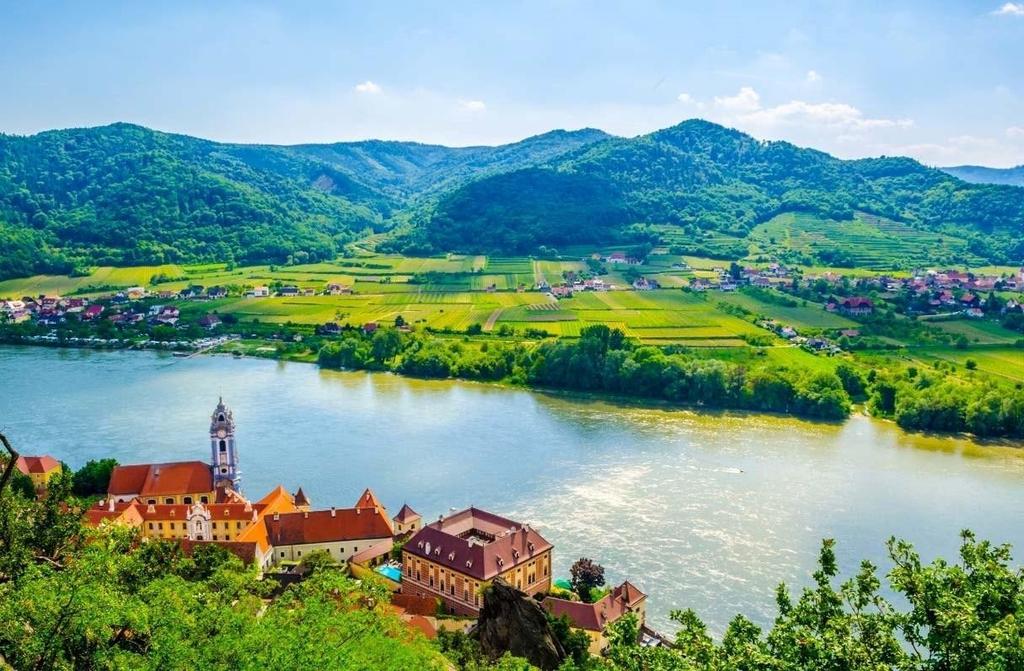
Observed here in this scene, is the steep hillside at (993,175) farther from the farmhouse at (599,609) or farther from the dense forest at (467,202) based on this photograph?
the farmhouse at (599,609)

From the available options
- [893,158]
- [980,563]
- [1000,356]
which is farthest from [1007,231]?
[980,563]

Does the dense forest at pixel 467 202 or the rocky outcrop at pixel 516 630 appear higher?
the dense forest at pixel 467 202

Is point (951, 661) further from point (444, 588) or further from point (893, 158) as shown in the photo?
point (893, 158)

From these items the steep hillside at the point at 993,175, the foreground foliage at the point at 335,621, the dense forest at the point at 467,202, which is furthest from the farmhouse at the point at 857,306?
the steep hillside at the point at 993,175

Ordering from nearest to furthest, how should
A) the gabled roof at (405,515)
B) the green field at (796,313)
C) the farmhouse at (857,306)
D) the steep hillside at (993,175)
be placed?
1. the gabled roof at (405,515)
2. the green field at (796,313)
3. the farmhouse at (857,306)
4. the steep hillside at (993,175)

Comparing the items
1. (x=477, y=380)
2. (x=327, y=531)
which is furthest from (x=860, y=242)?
(x=327, y=531)

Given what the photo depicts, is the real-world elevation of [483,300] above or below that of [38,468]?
above

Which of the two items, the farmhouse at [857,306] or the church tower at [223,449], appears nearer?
the church tower at [223,449]

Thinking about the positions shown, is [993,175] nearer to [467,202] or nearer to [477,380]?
[467,202]
